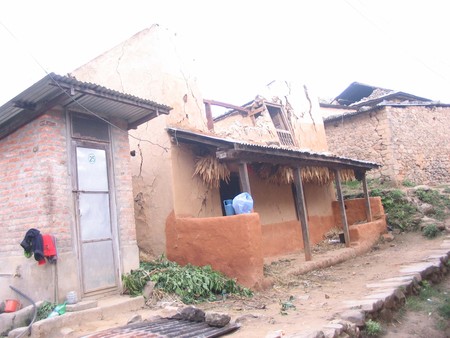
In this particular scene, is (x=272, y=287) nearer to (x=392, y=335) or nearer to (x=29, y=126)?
(x=392, y=335)

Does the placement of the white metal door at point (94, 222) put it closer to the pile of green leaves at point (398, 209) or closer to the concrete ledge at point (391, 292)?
the concrete ledge at point (391, 292)

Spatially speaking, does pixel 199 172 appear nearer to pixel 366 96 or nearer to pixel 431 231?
pixel 431 231

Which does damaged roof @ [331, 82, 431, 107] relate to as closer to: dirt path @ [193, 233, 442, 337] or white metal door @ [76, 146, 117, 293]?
dirt path @ [193, 233, 442, 337]

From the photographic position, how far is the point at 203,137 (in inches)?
298

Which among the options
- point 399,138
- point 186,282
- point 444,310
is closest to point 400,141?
point 399,138

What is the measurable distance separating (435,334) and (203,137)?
4905 mm

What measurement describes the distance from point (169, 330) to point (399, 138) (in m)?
13.4

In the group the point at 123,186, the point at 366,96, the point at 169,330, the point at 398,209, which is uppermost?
the point at 366,96

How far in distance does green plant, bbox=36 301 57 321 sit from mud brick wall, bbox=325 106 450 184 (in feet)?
42.1

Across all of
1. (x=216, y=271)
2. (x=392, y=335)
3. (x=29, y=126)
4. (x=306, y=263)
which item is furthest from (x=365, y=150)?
(x=29, y=126)

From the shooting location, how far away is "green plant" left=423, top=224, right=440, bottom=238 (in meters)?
11.3

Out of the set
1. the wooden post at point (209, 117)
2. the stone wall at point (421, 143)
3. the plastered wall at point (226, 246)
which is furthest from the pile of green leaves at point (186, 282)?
the stone wall at point (421, 143)

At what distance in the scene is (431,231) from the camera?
11.3 metres

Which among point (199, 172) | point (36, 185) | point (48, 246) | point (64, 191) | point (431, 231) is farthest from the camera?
point (431, 231)
